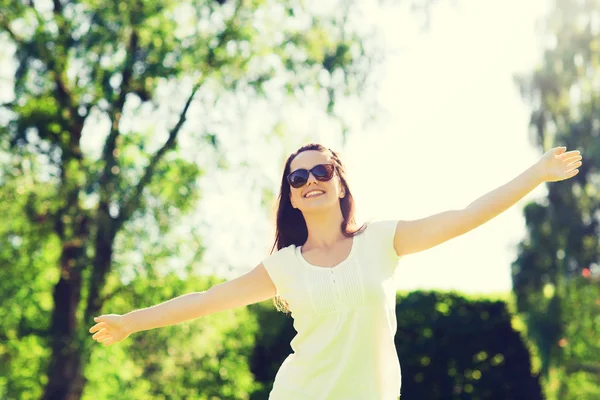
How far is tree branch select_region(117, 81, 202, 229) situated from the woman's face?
7660 mm

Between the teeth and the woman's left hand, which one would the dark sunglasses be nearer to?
the teeth

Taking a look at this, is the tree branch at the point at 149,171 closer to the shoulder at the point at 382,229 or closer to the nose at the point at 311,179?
the nose at the point at 311,179

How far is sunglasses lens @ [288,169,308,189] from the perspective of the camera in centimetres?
338

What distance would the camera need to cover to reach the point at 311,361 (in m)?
3.12

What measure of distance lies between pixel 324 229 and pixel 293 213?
0.23 meters

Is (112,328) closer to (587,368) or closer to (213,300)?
(213,300)

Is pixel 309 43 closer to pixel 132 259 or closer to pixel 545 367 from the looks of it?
pixel 132 259

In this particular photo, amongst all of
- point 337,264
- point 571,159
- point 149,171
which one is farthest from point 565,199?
point 337,264

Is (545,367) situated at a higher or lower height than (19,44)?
lower

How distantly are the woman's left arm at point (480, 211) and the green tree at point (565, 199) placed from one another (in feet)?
48.9

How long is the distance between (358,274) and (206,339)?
30.1 feet

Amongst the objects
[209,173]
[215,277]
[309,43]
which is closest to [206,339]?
[215,277]

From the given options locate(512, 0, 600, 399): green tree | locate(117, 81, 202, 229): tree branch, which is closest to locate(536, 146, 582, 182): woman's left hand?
locate(117, 81, 202, 229): tree branch

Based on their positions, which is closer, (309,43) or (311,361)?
(311,361)
